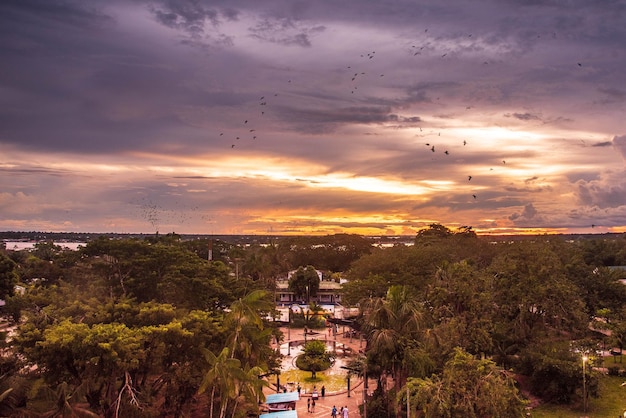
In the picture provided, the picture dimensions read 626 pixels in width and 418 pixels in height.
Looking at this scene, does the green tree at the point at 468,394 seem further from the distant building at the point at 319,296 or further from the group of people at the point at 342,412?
the distant building at the point at 319,296

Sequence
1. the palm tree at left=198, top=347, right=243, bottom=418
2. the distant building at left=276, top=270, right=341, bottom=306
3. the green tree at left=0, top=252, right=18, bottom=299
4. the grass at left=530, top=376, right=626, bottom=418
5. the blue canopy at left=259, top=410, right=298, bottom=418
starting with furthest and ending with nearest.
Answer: the distant building at left=276, top=270, right=341, bottom=306, the green tree at left=0, top=252, right=18, bottom=299, the grass at left=530, top=376, right=626, bottom=418, the blue canopy at left=259, top=410, right=298, bottom=418, the palm tree at left=198, top=347, right=243, bottom=418

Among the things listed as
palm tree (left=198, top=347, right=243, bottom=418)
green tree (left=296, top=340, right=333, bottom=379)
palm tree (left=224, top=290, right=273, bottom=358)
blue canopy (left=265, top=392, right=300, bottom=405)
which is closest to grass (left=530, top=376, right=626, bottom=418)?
blue canopy (left=265, top=392, right=300, bottom=405)

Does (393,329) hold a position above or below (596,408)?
above

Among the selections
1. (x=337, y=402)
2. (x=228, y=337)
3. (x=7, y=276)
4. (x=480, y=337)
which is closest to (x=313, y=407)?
(x=337, y=402)

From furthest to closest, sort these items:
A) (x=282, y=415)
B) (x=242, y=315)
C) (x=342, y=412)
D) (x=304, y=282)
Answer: (x=304, y=282) → (x=342, y=412) → (x=282, y=415) → (x=242, y=315)

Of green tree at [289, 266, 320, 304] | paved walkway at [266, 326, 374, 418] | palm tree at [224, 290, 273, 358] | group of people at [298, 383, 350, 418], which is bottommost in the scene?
paved walkway at [266, 326, 374, 418]

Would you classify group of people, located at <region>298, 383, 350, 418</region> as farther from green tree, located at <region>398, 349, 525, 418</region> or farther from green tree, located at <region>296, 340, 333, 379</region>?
green tree, located at <region>398, 349, 525, 418</region>

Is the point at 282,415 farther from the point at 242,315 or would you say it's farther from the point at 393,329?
the point at 393,329
